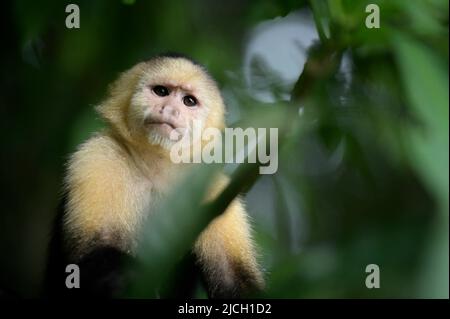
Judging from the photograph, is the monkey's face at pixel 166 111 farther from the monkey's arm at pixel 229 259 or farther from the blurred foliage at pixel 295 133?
the monkey's arm at pixel 229 259

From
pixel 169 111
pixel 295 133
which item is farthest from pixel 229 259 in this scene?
pixel 295 133

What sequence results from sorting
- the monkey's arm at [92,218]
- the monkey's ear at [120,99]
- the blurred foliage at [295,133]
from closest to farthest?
the blurred foliage at [295,133] < the monkey's arm at [92,218] < the monkey's ear at [120,99]

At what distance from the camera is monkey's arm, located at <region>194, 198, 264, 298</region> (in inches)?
68.7

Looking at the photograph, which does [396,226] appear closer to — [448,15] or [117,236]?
[448,15]

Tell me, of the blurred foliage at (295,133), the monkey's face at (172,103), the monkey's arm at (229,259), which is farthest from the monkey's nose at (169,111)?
the monkey's arm at (229,259)

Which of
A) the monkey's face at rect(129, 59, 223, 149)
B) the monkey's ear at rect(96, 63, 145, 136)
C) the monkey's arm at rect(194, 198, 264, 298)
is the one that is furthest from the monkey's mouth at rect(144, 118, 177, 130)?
the monkey's arm at rect(194, 198, 264, 298)

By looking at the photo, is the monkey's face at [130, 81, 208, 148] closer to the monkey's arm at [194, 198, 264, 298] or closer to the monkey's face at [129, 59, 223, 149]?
the monkey's face at [129, 59, 223, 149]

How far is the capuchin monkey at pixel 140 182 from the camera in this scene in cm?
159

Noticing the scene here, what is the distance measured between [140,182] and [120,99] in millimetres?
245

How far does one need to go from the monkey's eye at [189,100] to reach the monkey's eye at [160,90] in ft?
0.15

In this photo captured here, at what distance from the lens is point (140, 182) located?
171 cm

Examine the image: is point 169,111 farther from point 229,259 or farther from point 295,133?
point 295,133

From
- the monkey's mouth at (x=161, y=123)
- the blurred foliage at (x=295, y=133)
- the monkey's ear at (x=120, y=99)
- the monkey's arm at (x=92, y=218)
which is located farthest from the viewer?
the monkey's ear at (x=120, y=99)

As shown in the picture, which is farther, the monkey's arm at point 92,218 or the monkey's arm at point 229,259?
the monkey's arm at point 229,259
